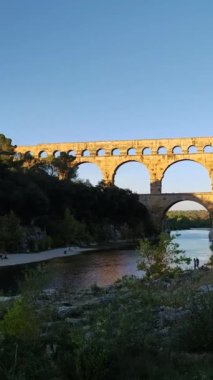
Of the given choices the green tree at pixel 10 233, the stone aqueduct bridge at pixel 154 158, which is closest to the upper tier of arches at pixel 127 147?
the stone aqueduct bridge at pixel 154 158

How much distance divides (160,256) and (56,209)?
123 ft

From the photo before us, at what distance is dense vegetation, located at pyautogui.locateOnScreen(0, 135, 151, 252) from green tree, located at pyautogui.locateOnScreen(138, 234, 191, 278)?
22510mm

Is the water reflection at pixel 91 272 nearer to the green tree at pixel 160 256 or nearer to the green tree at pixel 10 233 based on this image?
the green tree at pixel 160 256

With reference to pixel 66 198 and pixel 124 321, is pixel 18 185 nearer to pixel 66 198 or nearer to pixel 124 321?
pixel 66 198

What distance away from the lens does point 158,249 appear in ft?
55.8

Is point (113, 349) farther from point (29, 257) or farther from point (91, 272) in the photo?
point (29, 257)

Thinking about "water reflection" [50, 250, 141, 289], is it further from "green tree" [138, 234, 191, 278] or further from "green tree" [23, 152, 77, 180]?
"green tree" [23, 152, 77, 180]

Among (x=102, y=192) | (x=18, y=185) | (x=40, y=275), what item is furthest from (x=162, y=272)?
(x=102, y=192)

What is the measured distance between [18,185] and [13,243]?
7.40m

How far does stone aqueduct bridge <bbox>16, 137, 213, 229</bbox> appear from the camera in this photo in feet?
235

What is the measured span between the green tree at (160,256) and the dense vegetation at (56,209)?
22.5m

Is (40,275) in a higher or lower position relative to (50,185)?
lower

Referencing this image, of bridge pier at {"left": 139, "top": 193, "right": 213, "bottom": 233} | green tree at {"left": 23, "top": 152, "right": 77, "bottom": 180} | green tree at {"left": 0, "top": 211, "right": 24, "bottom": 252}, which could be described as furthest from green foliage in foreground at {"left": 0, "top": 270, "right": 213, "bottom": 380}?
green tree at {"left": 23, "top": 152, "right": 77, "bottom": 180}

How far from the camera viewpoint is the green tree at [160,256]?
16.9 metres
